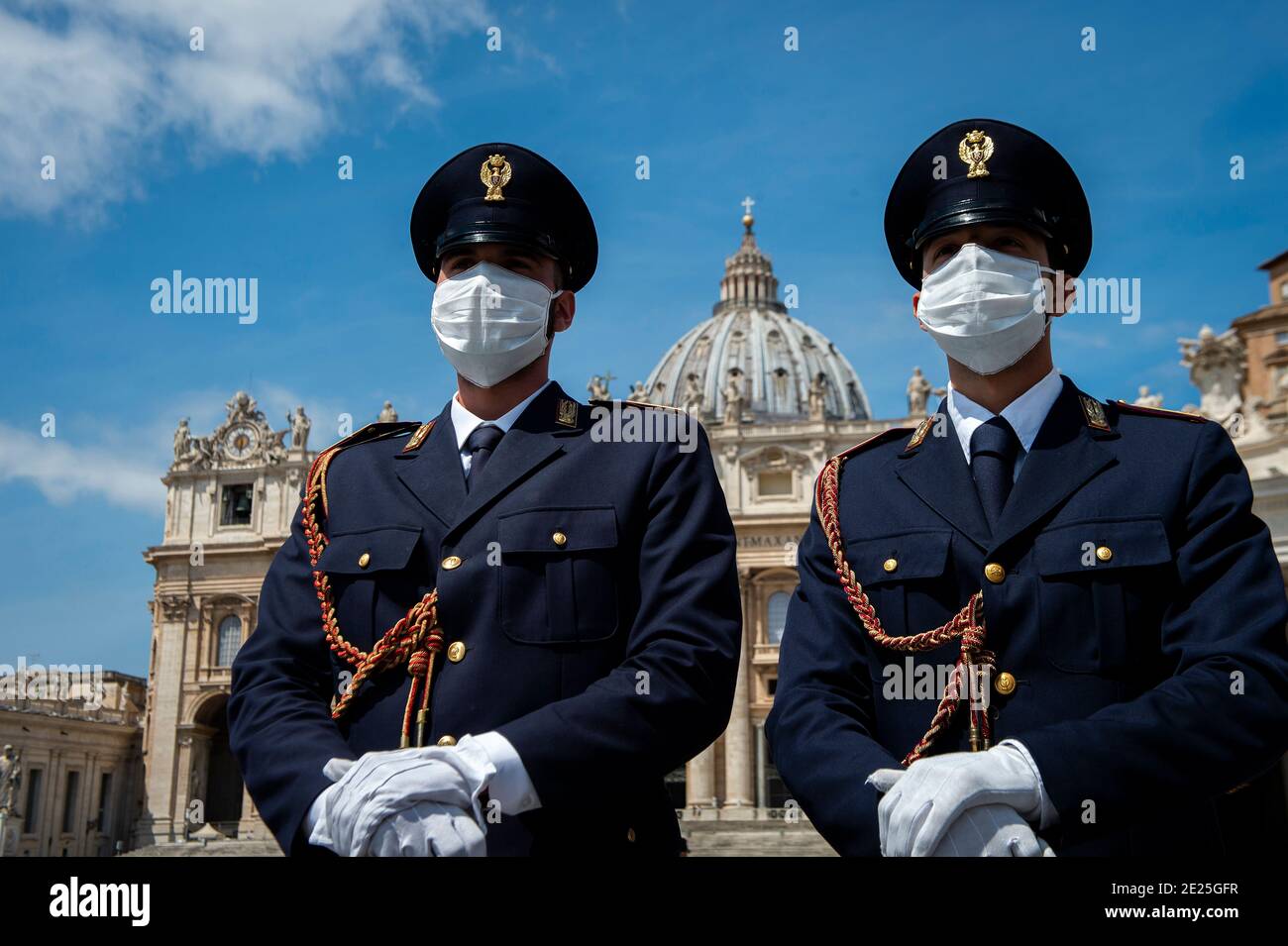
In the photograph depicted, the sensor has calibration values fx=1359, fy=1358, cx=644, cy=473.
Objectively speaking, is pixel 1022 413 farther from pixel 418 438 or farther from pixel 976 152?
pixel 418 438

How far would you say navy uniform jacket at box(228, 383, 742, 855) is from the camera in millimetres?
3658

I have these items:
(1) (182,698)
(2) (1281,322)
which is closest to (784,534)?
(2) (1281,322)

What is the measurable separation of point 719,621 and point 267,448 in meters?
44.4

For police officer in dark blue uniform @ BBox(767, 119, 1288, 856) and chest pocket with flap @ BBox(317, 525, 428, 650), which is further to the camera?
chest pocket with flap @ BBox(317, 525, 428, 650)

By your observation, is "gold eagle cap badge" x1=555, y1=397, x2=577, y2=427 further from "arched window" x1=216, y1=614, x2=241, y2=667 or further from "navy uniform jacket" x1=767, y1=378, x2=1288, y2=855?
"arched window" x1=216, y1=614, x2=241, y2=667

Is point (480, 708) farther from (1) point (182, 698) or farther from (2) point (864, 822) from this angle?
(1) point (182, 698)

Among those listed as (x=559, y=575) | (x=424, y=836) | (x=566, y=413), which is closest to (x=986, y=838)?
(x=424, y=836)

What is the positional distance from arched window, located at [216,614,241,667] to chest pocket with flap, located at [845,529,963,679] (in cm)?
4421

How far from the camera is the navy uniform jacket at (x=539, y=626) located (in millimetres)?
3658

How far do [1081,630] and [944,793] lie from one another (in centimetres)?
80

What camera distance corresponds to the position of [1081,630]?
3.68 meters

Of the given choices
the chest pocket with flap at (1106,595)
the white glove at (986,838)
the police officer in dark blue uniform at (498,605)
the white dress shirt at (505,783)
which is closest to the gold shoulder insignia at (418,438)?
the police officer in dark blue uniform at (498,605)

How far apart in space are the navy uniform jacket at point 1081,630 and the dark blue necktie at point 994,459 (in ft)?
0.14

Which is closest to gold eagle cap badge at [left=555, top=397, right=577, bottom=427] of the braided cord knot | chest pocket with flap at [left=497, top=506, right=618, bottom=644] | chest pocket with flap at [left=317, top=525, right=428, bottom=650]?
chest pocket with flap at [left=497, top=506, right=618, bottom=644]
